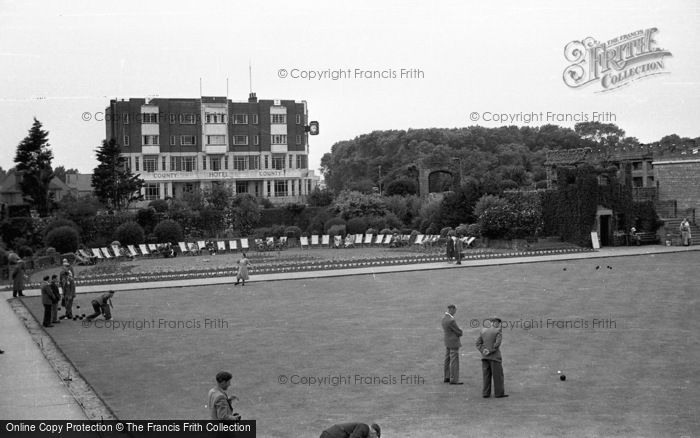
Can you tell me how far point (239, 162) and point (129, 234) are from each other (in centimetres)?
3259

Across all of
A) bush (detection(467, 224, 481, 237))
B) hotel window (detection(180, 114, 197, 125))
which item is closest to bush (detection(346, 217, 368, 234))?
bush (detection(467, 224, 481, 237))

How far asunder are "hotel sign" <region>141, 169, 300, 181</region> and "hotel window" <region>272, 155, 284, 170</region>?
0.78 metres

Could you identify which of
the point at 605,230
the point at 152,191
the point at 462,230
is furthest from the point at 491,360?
the point at 152,191

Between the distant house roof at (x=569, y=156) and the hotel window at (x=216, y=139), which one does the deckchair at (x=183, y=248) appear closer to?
the distant house roof at (x=569, y=156)

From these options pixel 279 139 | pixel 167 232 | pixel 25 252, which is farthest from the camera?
pixel 279 139

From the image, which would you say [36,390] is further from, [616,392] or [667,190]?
[667,190]

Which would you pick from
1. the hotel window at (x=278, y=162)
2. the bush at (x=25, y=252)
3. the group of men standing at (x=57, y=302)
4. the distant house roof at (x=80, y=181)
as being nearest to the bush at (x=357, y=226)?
the bush at (x=25, y=252)

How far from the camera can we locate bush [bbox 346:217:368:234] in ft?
189

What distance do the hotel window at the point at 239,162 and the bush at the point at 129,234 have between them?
103 feet

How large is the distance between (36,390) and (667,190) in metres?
44.1

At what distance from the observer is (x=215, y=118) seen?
82.2 meters

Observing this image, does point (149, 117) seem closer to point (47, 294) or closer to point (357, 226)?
point (357, 226)

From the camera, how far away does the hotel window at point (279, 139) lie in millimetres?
84631

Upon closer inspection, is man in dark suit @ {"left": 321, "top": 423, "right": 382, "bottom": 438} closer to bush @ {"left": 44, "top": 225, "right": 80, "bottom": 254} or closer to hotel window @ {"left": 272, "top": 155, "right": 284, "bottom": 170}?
bush @ {"left": 44, "top": 225, "right": 80, "bottom": 254}
